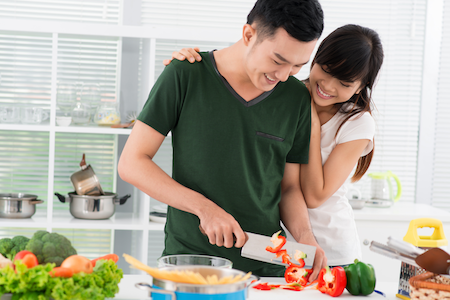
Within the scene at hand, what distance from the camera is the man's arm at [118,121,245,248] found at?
3.82 feet

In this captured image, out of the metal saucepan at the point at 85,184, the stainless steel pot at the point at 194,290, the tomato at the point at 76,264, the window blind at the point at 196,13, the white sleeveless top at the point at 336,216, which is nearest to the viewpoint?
the stainless steel pot at the point at 194,290

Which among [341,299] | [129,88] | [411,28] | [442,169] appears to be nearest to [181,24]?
[129,88]

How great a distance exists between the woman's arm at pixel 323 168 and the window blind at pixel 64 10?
189cm

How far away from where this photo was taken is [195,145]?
4.37ft

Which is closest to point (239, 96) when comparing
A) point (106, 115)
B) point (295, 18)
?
point (295, 18)

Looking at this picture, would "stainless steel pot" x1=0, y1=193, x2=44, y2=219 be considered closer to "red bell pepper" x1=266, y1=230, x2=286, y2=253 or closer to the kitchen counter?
the kitchen counter

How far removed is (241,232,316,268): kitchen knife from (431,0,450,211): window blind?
2496 mm

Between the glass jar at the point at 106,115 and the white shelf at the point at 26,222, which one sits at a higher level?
the glass jar at the point at 106,115

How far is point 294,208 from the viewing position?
Answer: 145cm

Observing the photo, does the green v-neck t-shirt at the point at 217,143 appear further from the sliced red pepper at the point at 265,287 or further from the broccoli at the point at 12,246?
the broccoli at the point at 12,246

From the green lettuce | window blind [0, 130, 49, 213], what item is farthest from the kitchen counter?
window blind [0, 130, 49, 213]

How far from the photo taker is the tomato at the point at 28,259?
0.78 metres

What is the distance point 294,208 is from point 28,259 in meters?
0.88

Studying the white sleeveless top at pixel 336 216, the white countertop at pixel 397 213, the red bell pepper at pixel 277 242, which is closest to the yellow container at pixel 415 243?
the red bell pepper at pixel 277 242
